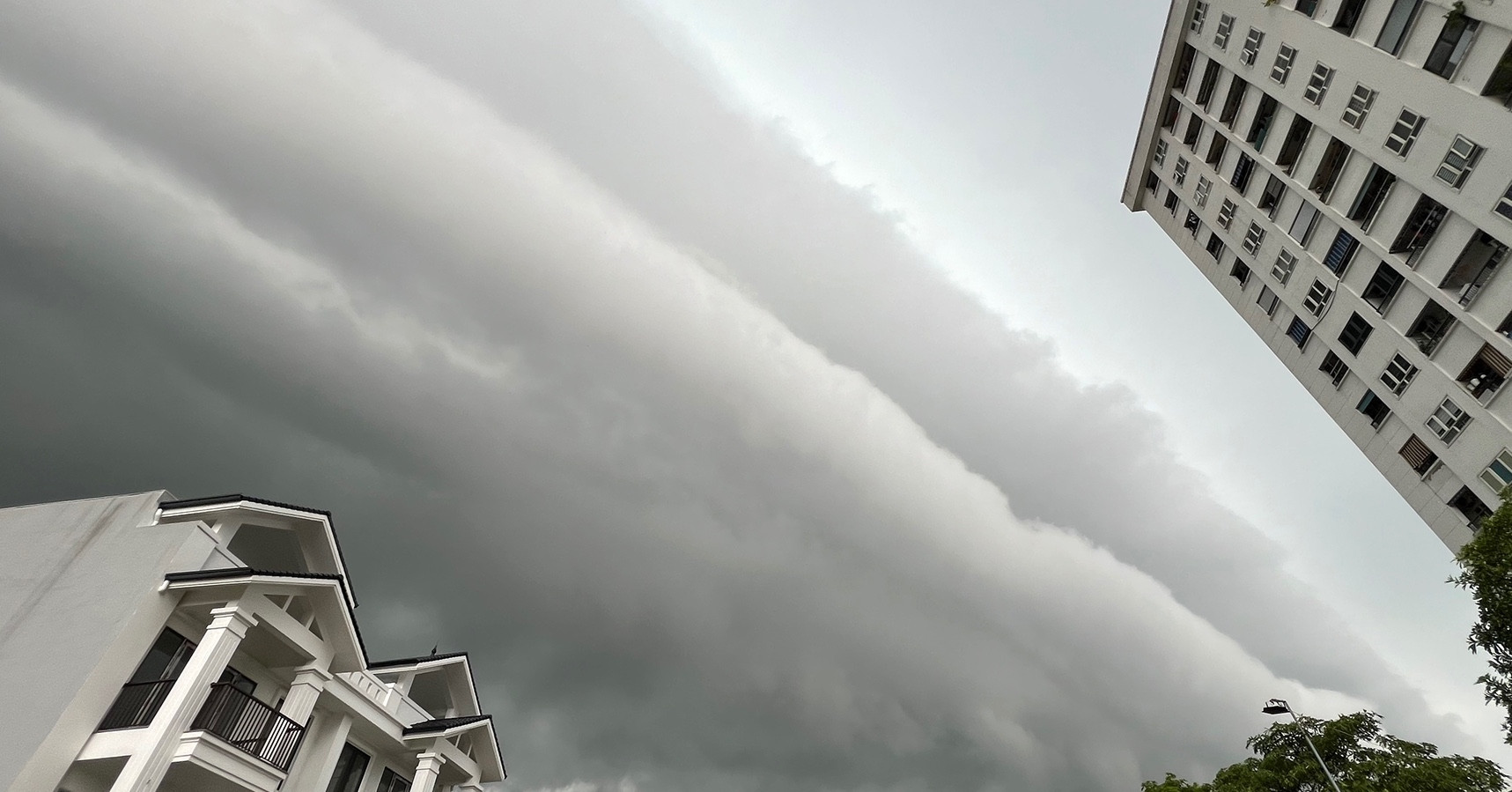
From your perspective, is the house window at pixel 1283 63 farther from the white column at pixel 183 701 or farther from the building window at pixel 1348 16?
the white column at pixel 183 701

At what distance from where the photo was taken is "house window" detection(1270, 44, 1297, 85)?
31.2 m

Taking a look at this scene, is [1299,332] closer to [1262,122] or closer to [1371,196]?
[1371,196]

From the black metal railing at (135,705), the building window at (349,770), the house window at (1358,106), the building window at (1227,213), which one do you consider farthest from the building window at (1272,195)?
the black metal railing at (135,705)

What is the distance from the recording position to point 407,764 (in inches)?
993

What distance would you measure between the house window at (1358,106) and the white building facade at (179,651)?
38581mm

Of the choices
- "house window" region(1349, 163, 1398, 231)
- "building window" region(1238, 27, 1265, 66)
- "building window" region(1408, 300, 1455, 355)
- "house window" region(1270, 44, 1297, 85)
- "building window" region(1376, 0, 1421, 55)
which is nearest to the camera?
"building window" region(1376, 0, 1421, 55)

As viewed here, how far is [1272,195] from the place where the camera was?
34438 mm

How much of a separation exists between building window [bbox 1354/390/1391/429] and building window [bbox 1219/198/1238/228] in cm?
1126

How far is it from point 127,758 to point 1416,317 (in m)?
40.7

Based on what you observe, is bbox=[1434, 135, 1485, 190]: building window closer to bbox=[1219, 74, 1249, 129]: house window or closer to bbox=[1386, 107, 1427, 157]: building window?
bbox=[1386, 107, 1427, 157]: building window

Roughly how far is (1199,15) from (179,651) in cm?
4834

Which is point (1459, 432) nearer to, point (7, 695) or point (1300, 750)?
point (1300, 750)

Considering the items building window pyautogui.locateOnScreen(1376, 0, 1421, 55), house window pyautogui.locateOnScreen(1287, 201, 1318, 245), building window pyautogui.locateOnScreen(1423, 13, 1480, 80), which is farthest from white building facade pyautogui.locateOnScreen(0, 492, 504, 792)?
house window pyautogui.locateOnScreen(1287, 201, 1318, 245)

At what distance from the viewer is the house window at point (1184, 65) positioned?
3878cm
